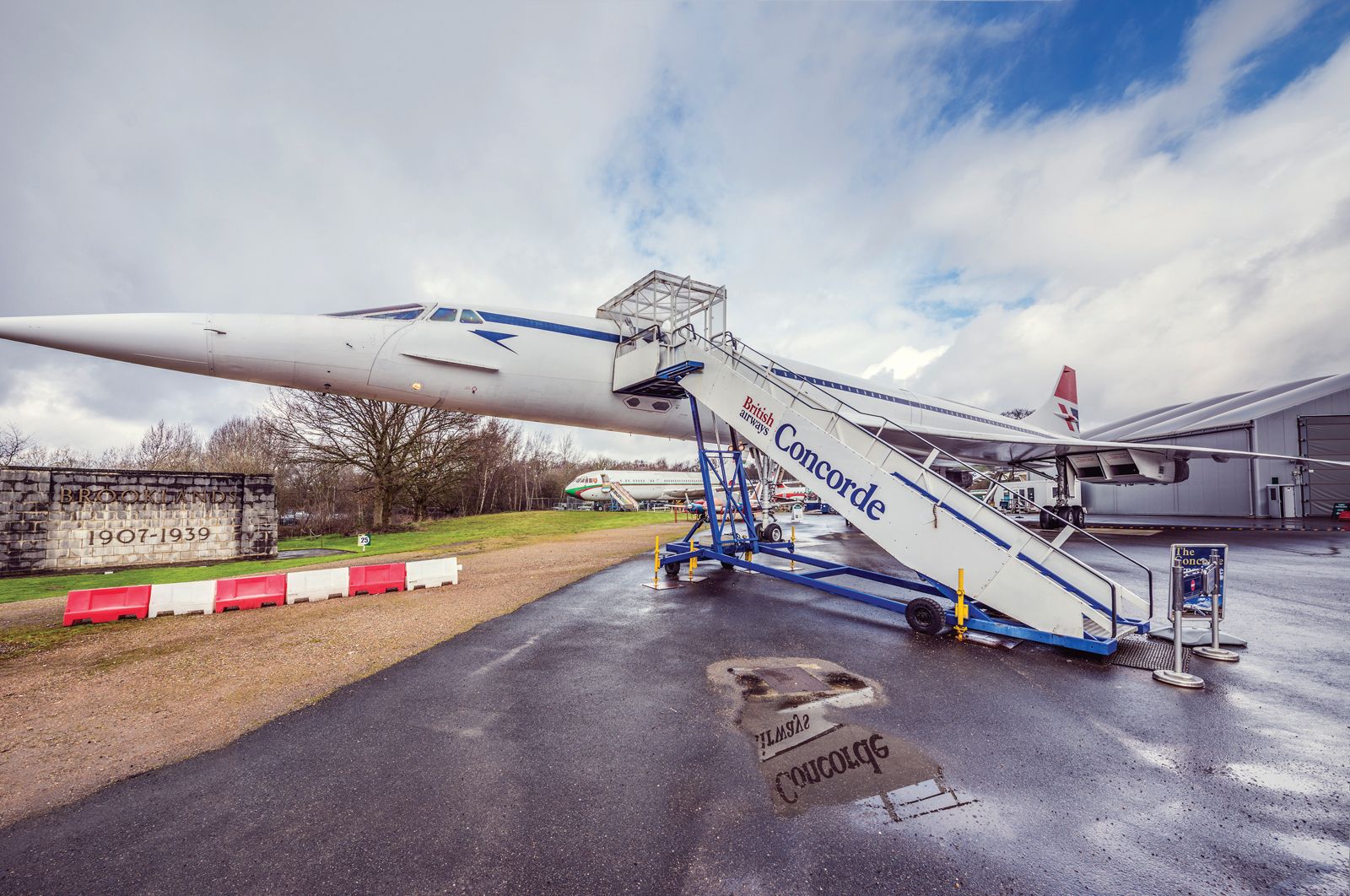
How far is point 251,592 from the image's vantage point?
7.46 meters

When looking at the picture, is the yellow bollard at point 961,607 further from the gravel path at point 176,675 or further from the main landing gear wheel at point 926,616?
the gravel path at point 176,675

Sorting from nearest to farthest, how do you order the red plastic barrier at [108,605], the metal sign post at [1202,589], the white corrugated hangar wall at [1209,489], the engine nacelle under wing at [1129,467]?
the metal sign post at [1202,589] → the red plastic barrier at [108,605] → the engine nacelle under wing at [1129,467] → the white corrugated hangar wall at [1209,489]

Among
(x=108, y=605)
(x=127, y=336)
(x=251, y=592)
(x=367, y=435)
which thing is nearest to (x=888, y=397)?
(x=251, y=592)

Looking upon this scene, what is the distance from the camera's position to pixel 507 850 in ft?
7.45

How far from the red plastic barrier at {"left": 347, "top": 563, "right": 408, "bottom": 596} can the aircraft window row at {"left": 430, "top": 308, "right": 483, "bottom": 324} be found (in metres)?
4.17

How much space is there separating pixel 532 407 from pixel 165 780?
599cm

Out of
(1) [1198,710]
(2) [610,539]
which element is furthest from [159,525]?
(1) [1198,710]

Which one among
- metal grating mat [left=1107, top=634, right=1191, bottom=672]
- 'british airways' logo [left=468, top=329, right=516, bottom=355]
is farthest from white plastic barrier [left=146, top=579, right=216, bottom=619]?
metal grating mat [left=1107, top=634, right=1191, bottom=672]

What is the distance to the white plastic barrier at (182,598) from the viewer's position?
272 inches

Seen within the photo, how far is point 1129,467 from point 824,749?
14.0 m

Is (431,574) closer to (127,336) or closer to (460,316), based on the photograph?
(460,316)

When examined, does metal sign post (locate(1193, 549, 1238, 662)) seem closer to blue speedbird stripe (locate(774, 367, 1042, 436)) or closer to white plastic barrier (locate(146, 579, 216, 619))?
blue speedbird stripe (locate(774, 367, 1042, 436))

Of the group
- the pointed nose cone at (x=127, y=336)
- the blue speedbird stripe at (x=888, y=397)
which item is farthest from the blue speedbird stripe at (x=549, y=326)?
the blue speedbird stripe at (x=888, y=397)

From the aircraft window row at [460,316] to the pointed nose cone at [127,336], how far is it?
258 cm
